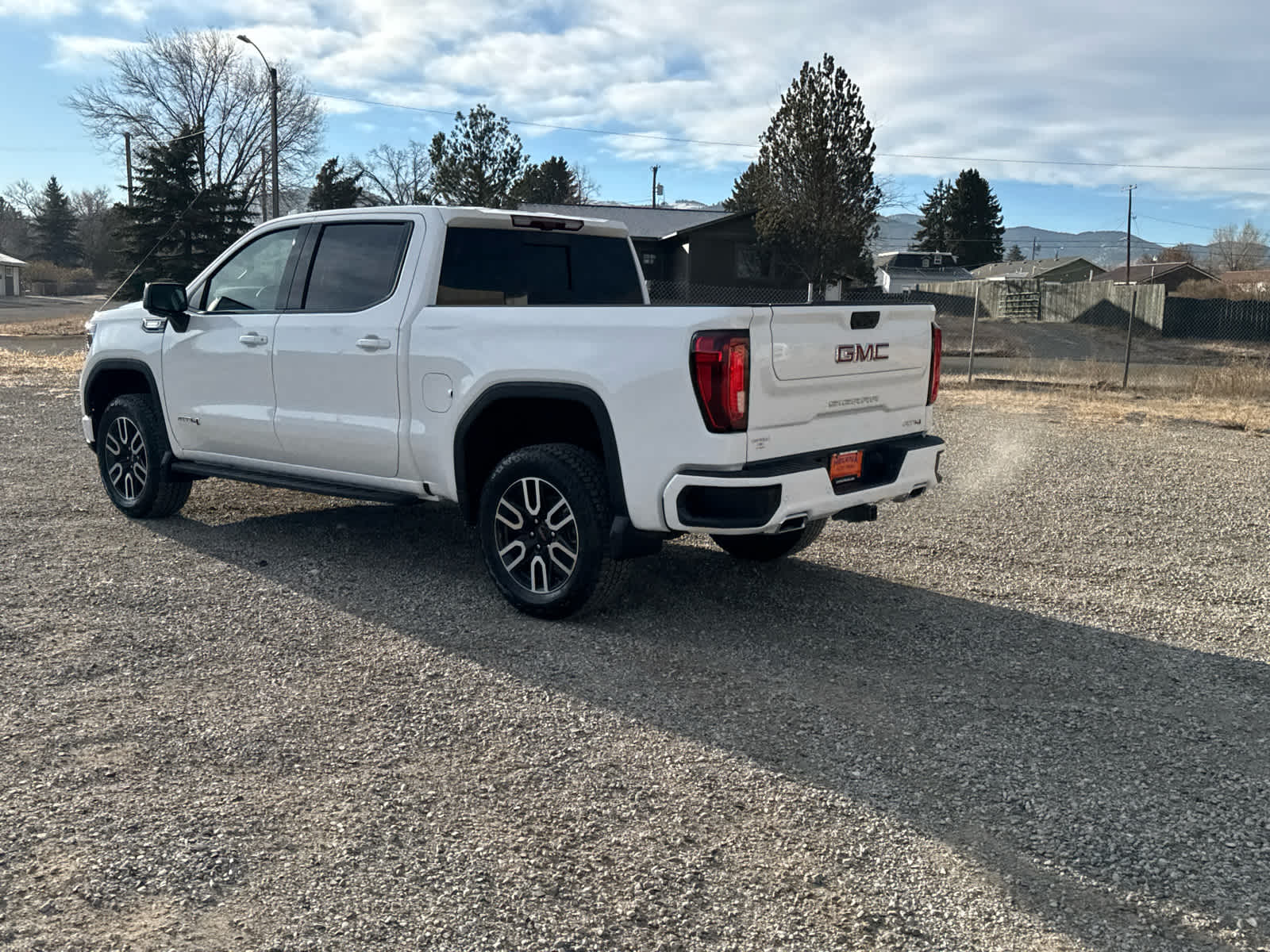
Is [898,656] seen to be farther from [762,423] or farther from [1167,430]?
[1167,430]

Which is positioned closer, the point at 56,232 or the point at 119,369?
the point at 119,369

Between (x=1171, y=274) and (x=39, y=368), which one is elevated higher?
(x=1171, y=274)

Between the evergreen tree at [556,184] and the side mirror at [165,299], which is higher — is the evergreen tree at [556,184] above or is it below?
above

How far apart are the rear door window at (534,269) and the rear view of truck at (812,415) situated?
5.44 feet

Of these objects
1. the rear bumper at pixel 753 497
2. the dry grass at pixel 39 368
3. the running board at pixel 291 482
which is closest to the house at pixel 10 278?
the dry grass at pixel 39 368

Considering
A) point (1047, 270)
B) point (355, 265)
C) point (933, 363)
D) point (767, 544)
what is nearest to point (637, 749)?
point (767, 544)

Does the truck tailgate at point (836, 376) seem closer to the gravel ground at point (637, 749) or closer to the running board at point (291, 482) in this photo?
the gravel ground at point (637, 749)

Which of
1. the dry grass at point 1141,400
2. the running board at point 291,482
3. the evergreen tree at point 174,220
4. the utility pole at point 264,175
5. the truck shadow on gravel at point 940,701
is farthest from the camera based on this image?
the utility pole at point 264,175

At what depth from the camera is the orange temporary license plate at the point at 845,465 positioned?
514 centimetres

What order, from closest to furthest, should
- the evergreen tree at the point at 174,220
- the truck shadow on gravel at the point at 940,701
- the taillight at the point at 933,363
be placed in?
the truck shadow on gravel at the point at 940,701 < the taillight at the point at 933,363 < the evergreen tree at the point at 174,220

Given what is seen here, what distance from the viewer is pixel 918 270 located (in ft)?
243

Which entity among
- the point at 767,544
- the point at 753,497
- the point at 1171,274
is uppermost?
the point at 1171,274

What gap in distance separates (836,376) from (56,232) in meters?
113

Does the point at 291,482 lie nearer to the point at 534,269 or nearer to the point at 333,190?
the point at 534,269
